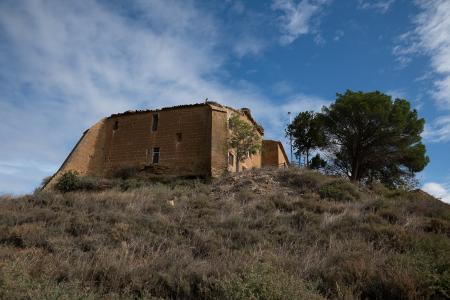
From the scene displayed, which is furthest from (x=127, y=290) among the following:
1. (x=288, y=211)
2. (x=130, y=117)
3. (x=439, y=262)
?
(x=130, y=117)

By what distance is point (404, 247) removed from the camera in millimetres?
8133

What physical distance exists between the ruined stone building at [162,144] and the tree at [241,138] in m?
0.45

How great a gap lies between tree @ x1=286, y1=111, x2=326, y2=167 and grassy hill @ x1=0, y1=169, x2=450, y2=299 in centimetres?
1783

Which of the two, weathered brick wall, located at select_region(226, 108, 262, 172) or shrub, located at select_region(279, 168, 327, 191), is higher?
weathered brick wall, located at select_region(226, 108, 262, 172)

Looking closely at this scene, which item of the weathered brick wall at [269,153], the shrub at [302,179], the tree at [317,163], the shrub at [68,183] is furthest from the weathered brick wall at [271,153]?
the shrub at [68,183]

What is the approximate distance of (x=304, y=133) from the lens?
3259cm

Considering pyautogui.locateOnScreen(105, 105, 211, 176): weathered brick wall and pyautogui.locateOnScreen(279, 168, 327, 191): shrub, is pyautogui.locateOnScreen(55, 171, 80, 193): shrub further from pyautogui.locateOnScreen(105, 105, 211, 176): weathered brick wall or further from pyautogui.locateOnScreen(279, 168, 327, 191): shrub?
pyautogui.locateOnScreen(279, 168, 327, 191): shrub

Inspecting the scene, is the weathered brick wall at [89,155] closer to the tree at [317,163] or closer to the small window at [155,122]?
the small window at [155,122]

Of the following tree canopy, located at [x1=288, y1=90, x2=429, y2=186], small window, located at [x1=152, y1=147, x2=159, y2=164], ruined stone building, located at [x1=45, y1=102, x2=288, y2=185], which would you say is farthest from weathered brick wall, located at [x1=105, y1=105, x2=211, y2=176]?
tree canopy, located at [x1=288, y1=90, x2=429, y2=186]

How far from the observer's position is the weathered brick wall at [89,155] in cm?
→ 2598

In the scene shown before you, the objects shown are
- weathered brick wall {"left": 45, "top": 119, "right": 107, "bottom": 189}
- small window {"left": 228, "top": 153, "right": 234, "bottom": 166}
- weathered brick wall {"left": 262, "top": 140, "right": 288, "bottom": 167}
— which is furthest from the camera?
weathered brick wall {"left": 262, "top": 140, "right": 288, "bottom": 167}

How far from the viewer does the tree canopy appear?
2708 centimetres

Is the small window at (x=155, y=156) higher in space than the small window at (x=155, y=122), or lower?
lower

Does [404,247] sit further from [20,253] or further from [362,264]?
[20,253]
